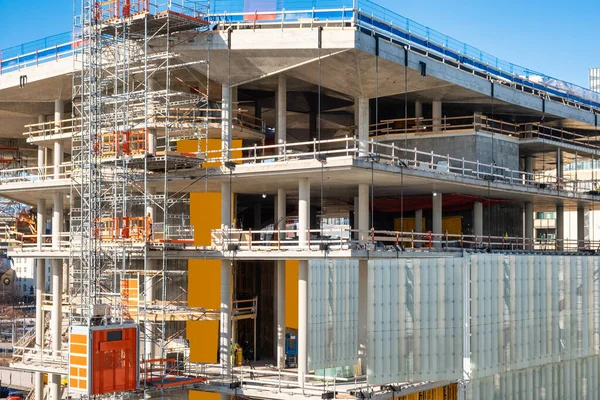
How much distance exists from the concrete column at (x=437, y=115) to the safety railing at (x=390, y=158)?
1.82 meters

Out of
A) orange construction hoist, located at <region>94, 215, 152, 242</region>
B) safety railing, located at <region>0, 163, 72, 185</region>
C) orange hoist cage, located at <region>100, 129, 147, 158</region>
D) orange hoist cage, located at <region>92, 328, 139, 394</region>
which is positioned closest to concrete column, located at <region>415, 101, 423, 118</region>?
orange hoist cage, located at <region>100, 129, 147, 158</region>

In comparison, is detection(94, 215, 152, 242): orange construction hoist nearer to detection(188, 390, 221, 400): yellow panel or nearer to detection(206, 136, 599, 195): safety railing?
detection(206, 136, 599, 195): safety railing

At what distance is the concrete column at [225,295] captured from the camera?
1551 inches

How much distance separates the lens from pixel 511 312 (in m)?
37.5

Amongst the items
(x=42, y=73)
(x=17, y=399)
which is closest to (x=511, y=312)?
(x=42, y=73)

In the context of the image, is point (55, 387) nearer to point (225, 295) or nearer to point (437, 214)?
point (225, 295)

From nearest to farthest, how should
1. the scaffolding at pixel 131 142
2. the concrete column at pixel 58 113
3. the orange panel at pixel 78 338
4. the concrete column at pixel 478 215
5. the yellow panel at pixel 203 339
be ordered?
the orange panel at pixel 78 338 < the scaffolding at pixel 131 142 < the yellow panel at pixel 203 339 < the concrete column at pixel 58 113 < the concrete column at pixel 478 215

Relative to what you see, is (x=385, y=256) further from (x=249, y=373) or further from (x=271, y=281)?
(x=271, y=281)

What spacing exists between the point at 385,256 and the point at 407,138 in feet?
48.6

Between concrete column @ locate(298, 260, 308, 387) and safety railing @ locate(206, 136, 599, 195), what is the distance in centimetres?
528

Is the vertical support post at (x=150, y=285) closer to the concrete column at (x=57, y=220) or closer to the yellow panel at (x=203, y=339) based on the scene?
the yellow panel at (x=203, y=339)

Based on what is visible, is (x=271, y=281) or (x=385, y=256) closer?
(x=385, y=256)

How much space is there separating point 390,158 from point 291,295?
893 centimetres

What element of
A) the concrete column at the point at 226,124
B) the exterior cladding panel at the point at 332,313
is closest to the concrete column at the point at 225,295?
the concrete column at the point at 226,124
